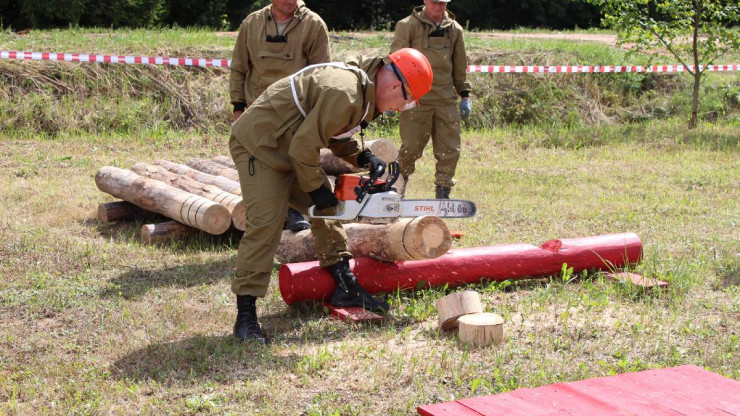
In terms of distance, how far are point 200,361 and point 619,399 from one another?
2.26 metres

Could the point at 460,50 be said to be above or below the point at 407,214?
above

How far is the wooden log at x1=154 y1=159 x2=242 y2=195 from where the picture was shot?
24.7 feet

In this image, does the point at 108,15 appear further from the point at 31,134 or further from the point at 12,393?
the point at 12,393

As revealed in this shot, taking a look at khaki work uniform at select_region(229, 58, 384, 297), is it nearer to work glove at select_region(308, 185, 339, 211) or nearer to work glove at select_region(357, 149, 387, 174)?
work glove at select_region(308, 185, 339, 211)

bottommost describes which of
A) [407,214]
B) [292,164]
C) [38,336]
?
[38,336]

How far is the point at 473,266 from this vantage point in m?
5.86

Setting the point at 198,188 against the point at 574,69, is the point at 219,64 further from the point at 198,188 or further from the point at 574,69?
the point at 574,69

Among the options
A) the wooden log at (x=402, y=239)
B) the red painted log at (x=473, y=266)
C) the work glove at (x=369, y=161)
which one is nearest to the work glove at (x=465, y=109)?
the red painted log at (x=473, y=266)

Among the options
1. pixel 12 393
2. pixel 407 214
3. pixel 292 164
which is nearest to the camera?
pixel 12 393

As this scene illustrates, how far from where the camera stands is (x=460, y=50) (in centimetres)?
823

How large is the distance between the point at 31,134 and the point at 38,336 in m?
7.23

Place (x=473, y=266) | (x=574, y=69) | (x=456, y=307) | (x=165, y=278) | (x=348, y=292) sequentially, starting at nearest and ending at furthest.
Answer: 1. (x=456, y=307)
2. (x=348, y=292)
3. (x=473, y=266)
4. (x=165, y=278)
5. (x=574, y=69)

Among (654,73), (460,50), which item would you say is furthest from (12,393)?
(654,73)

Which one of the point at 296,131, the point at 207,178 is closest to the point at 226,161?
the point at 207,178
